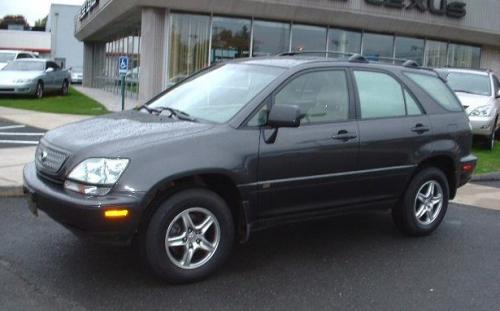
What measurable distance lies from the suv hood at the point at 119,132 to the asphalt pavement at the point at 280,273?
3.19ft

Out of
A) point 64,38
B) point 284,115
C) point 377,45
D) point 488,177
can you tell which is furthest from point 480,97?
point 64,38

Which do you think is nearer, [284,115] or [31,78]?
[284,115]

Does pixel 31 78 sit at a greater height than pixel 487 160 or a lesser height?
greater

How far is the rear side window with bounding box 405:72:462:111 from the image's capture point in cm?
617

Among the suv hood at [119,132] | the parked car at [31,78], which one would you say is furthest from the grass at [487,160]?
the parked car at [31,78]

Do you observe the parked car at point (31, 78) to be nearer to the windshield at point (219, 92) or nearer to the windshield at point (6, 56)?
the windshield at point (6, 56)

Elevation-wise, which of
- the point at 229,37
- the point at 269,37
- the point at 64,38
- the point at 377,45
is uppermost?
the point at 64,38

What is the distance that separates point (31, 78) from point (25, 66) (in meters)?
1.13

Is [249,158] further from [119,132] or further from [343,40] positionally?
[343,40]

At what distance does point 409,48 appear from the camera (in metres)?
22.2

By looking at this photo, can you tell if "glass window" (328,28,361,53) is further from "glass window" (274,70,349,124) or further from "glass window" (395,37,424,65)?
"glass window" (274,70,349,124)

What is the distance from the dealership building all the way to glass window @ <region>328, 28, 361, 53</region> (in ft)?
0.11

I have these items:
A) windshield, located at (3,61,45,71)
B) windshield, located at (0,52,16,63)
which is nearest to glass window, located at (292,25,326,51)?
windshield, located at (3,61,45,71)

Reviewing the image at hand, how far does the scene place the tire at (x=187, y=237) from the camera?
14.1 ft
